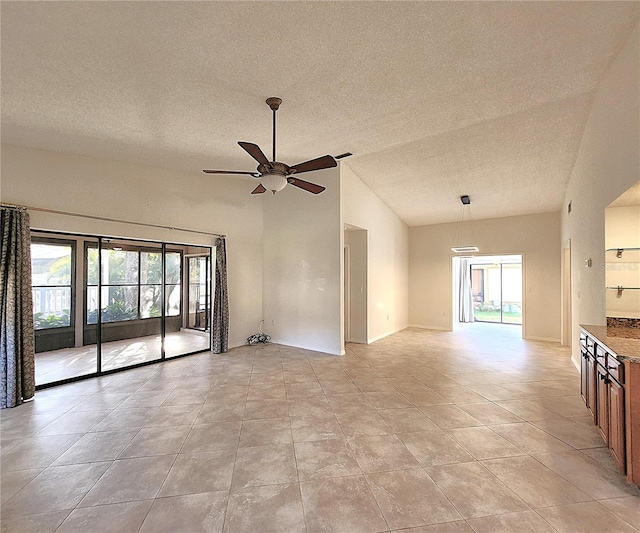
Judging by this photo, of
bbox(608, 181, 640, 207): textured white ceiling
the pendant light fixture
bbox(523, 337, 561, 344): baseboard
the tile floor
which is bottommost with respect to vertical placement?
bbox(523, 337, 561, 344): baseboard

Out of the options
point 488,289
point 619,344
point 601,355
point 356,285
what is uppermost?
point 356,285

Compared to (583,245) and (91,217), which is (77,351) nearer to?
(91,217)

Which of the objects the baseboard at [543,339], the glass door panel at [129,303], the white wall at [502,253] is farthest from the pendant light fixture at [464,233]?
the glass door panel at [129,303]

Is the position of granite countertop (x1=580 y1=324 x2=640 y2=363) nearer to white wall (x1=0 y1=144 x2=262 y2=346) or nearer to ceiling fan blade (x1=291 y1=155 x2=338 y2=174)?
ceiling fan blade (x1=291 y1=155 x2=338 y2=174)

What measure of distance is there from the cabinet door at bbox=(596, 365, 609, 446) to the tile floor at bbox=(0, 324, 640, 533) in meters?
0.21

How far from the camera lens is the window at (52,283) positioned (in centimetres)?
427

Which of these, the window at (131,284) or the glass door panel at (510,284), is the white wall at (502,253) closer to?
the glass door panel at (510,284)

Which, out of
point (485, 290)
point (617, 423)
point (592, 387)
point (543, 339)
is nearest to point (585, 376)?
point (592, 387)

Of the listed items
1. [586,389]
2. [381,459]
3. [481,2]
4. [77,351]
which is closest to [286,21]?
[481,2]

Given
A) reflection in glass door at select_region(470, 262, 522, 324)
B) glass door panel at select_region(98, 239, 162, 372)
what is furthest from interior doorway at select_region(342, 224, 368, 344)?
reflection in glass door at select_region(470, 262, 522, 324)

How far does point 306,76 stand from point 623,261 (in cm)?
355

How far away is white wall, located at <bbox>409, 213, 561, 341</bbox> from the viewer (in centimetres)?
717

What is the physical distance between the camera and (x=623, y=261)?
300 centimetres

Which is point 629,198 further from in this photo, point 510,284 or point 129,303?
point 510,284
